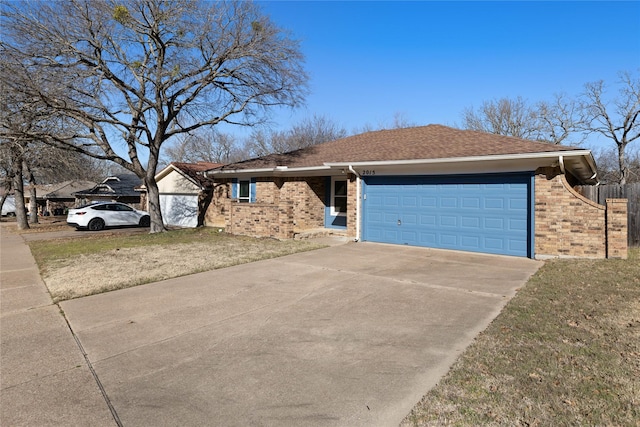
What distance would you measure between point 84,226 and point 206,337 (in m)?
18.8

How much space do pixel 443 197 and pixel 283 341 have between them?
27.1 feet

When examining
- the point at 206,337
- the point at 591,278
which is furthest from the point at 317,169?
the point at 206,337

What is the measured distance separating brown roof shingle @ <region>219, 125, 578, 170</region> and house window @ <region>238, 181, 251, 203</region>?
0.89 metres

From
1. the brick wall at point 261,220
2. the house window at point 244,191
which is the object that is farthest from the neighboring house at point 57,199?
the brick wall at point 261,220

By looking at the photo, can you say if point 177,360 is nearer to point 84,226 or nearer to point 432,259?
point 432,259

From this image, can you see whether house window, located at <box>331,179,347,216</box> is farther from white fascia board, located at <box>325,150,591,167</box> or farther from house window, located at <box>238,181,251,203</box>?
house window, located at <box>238,181,251,203</box>

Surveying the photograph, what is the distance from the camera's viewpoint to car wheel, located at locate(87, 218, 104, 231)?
781 inches

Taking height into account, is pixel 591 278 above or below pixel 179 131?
below

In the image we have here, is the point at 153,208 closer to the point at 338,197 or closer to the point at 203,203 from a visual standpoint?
the point at 203,203

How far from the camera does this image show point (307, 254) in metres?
10.4

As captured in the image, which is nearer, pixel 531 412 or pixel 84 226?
pixel 531 412

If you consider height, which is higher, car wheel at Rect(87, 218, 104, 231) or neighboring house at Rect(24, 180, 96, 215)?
neighboring house at Rect(24, 180, 96, 215)

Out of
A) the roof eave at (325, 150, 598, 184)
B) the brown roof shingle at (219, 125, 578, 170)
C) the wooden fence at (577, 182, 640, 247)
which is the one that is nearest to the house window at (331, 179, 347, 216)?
the brown roof shingle at (219, 125, 578, 170)

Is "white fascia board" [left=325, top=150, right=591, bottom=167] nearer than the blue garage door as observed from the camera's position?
Yes
